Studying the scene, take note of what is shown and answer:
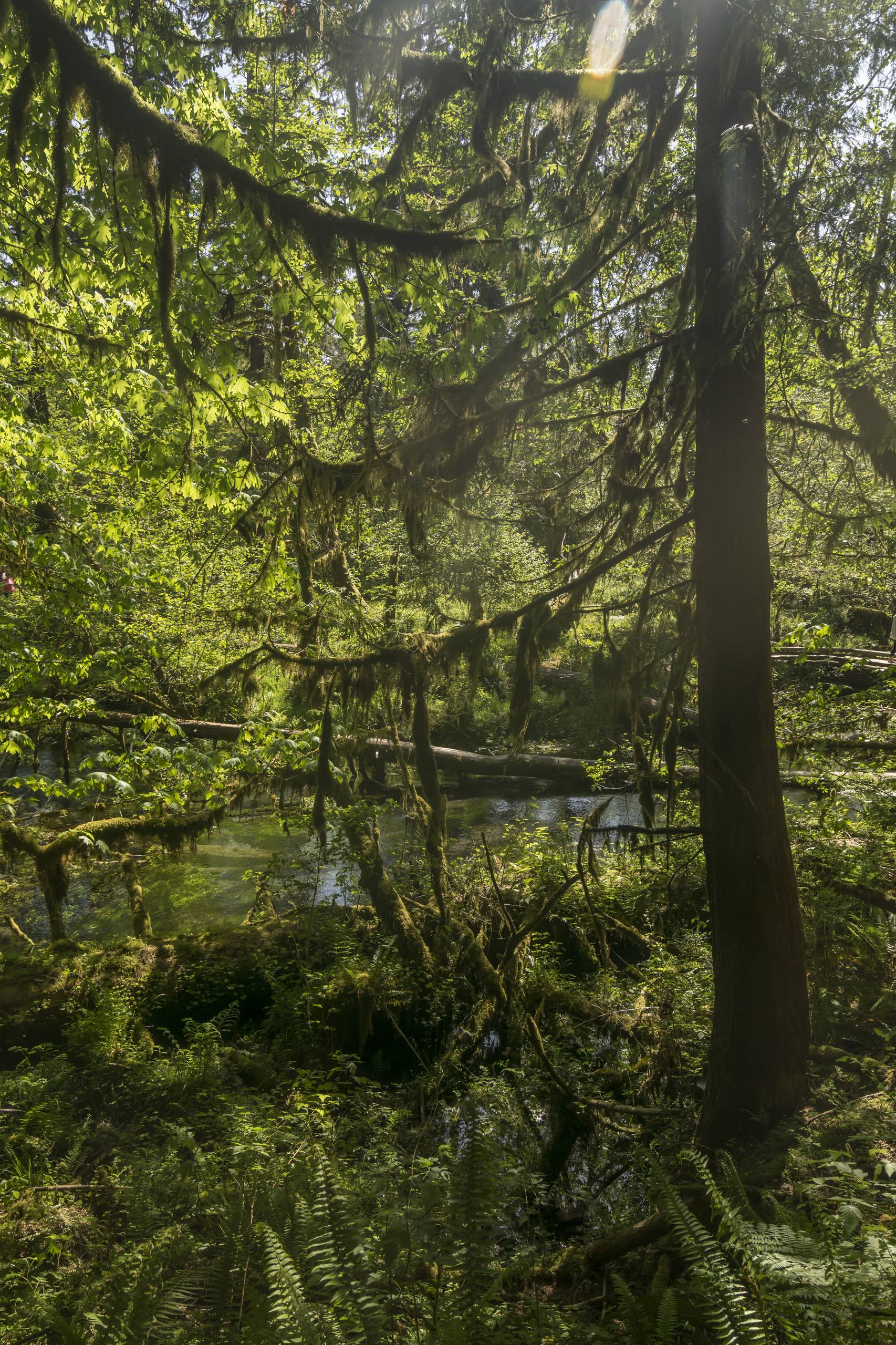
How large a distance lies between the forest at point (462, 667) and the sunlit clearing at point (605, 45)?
54 millimetres

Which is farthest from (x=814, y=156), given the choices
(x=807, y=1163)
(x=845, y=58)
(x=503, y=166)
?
(x=807, y=1163)

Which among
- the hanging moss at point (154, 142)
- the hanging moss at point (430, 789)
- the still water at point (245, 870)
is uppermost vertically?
the hanging moss at point (154, 142)

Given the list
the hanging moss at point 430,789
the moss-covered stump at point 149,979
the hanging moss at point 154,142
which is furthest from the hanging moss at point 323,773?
the hanging moss at point 154,142

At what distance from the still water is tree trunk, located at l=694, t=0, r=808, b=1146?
3.67m

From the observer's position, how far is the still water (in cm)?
1029

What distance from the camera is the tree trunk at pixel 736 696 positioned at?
4.51m

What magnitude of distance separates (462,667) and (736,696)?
3020 millimetres

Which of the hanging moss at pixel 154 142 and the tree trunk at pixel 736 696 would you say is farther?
the tree trunk at pixel 736 696

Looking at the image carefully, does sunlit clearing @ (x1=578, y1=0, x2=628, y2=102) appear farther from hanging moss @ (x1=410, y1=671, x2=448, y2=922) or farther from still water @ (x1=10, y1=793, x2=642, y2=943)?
still water @ (x1=10, y1=793, x2=642, y2=943)

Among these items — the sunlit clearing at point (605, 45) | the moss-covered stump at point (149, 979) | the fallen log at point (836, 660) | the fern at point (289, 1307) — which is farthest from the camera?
the fallen log at point (836, 660)

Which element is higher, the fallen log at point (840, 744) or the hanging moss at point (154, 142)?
the hanging moss at point (154, 142)

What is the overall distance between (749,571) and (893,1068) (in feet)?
11.9

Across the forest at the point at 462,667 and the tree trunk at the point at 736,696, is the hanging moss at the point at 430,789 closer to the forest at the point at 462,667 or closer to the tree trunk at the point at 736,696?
the forest at the point at 462,667

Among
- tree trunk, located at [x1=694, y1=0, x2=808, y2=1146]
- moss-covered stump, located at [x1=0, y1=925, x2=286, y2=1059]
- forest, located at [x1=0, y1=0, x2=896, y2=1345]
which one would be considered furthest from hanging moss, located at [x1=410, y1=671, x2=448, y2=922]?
tree trunk, located at [x1=694, y1=0, x2=808, y2=1146]
